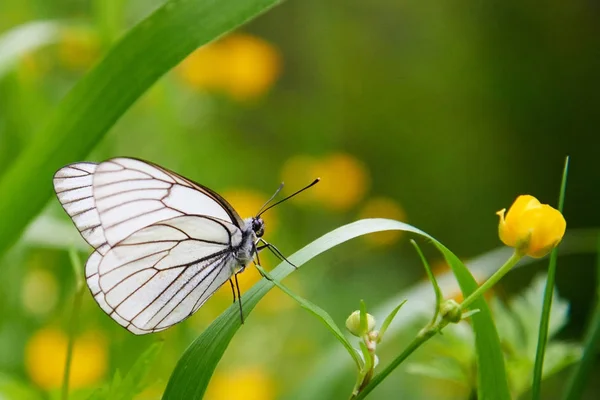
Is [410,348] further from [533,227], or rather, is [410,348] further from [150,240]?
[150,240]

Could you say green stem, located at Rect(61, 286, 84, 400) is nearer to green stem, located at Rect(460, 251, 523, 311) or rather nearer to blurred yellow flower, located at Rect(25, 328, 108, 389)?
green stem, located at Rect(460, 251, 523, 311)

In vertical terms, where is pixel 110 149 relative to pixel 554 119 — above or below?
above

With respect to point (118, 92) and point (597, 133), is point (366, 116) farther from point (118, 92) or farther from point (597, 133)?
point (118, 92)

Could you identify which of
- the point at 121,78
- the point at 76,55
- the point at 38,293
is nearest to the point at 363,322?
the point at 121,78

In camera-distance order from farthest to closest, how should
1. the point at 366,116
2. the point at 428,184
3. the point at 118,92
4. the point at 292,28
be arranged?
the point at 292,28 < the point at 366,116 < the point at 428,184 < the point at 118,92

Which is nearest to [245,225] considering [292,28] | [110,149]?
[110,149]

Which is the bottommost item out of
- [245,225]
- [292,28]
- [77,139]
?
[245,225]
